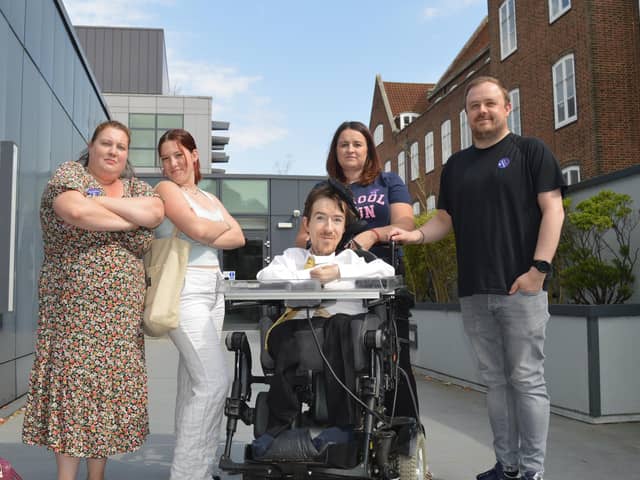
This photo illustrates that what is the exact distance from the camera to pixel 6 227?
21.2 ft

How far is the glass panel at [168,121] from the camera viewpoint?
38250 mm

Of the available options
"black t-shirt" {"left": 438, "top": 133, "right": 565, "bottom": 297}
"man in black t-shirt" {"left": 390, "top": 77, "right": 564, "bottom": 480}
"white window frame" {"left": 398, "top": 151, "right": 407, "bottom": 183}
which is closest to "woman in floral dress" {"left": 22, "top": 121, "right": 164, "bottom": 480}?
"man in black t-shirt" {"left": 390, "top": 77, "right": 564, "bottom": 480}

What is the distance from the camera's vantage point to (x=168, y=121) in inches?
1515

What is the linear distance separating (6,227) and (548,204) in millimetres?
5254

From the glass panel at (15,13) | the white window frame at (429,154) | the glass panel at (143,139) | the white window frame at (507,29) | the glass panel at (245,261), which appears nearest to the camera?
the glass panel at (15,13)

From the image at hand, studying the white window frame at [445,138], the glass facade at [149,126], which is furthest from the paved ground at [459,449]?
the glass facade at [149,126]

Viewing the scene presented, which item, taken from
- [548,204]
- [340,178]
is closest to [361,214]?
[340,178]

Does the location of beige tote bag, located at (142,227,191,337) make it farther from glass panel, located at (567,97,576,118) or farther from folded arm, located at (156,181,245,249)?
glass panel, located at (567,97,576,118)

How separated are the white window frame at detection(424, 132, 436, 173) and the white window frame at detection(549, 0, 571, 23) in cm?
1169

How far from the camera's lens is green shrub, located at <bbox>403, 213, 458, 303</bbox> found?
10.2 metres

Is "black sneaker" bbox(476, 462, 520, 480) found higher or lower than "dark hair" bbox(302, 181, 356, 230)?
lower

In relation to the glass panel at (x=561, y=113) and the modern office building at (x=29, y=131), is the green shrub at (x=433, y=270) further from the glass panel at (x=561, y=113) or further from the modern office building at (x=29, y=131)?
the glass panel at (x=561, y=113)

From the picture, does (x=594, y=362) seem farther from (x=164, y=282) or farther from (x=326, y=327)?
(x=164, y=282)

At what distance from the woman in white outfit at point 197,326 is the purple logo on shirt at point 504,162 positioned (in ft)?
5.27
